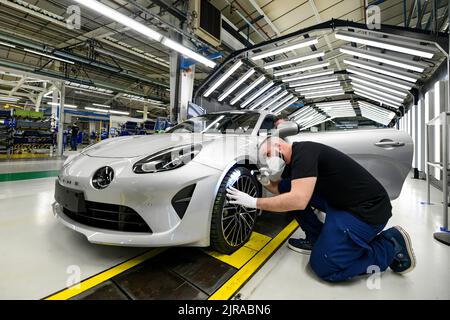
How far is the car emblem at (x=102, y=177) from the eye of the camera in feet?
4.25

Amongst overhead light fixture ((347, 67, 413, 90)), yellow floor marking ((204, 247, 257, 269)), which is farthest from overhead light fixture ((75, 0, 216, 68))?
overhead light fixture ((347, 67, 413, 90))

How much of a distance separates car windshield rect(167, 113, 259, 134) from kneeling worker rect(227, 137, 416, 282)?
89 centimetres

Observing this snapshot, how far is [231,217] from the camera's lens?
1.52m

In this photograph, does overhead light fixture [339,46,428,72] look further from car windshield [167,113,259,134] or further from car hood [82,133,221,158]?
car hood [82,133,221,158]

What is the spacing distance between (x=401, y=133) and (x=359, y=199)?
1.34m

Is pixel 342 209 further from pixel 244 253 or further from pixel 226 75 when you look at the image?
pixel 226 75

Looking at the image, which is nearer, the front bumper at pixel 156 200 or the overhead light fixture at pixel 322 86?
the front bumper at pixel 156 200

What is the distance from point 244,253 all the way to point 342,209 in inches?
30.2

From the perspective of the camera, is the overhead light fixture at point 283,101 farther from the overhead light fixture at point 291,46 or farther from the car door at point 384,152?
the car door at point 384,152

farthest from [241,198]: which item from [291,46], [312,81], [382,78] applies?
[382,78]

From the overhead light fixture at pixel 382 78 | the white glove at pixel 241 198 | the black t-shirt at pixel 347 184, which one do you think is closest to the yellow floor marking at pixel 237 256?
the white glove at pixel 241 198

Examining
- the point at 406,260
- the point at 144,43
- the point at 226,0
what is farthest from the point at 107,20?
the point at 406,260

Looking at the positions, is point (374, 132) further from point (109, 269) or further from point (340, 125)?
point (340, 125)

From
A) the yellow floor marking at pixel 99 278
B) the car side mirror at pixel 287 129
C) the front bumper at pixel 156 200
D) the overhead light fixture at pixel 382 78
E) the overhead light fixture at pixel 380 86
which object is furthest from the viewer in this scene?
the overhead light fixture at pixel 380 86
